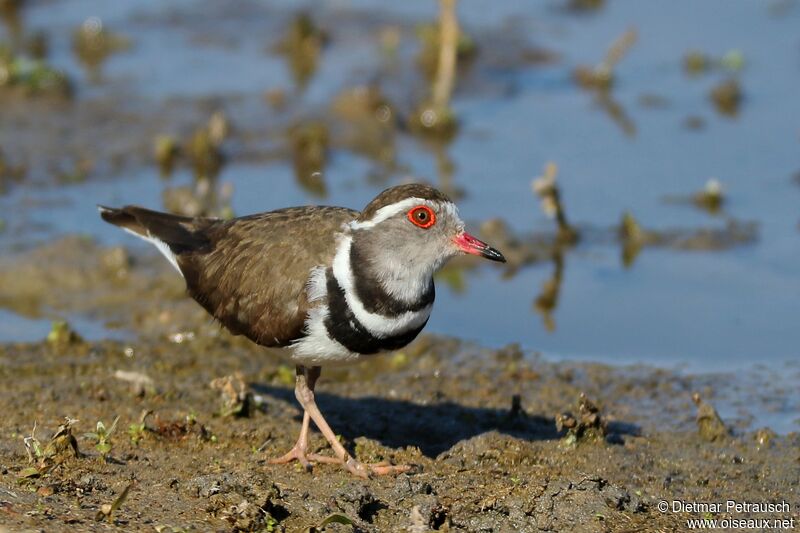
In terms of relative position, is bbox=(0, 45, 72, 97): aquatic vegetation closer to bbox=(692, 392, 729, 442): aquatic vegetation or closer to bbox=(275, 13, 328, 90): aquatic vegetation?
bbox=(275, 13, 328, 90): aquatic vegetation

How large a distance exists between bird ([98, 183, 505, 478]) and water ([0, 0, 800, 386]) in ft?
7.75

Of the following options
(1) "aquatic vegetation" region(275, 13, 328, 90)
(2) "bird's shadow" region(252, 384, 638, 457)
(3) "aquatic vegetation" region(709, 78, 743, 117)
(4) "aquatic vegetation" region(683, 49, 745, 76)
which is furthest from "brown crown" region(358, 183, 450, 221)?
(4) "aquatic vegetation" region(683, 49, 745, 76)

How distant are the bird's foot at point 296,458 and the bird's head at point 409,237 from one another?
1.07 metres

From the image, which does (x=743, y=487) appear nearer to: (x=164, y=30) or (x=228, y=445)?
(x=228, y=445)

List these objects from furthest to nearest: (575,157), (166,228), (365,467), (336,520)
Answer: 1. (575,157)
2. (166,228)
3. (365,467)
4. (336,520)

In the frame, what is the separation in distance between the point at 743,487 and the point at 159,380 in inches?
156

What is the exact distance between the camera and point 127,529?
19.4 feet

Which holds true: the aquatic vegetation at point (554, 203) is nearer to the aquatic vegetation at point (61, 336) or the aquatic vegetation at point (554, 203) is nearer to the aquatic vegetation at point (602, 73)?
the aquatic vegetation at point (602, 73)

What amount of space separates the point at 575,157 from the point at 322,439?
5.91 meters

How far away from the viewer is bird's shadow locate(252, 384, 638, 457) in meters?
8.05

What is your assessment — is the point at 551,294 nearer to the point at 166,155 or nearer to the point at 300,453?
the point at 300,453

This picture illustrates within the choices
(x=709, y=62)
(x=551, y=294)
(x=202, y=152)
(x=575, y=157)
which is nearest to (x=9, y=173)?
(x=202, y=152)

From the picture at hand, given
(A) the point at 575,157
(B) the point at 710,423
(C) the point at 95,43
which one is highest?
(C) the point at 95,43

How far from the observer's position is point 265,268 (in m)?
7.56
